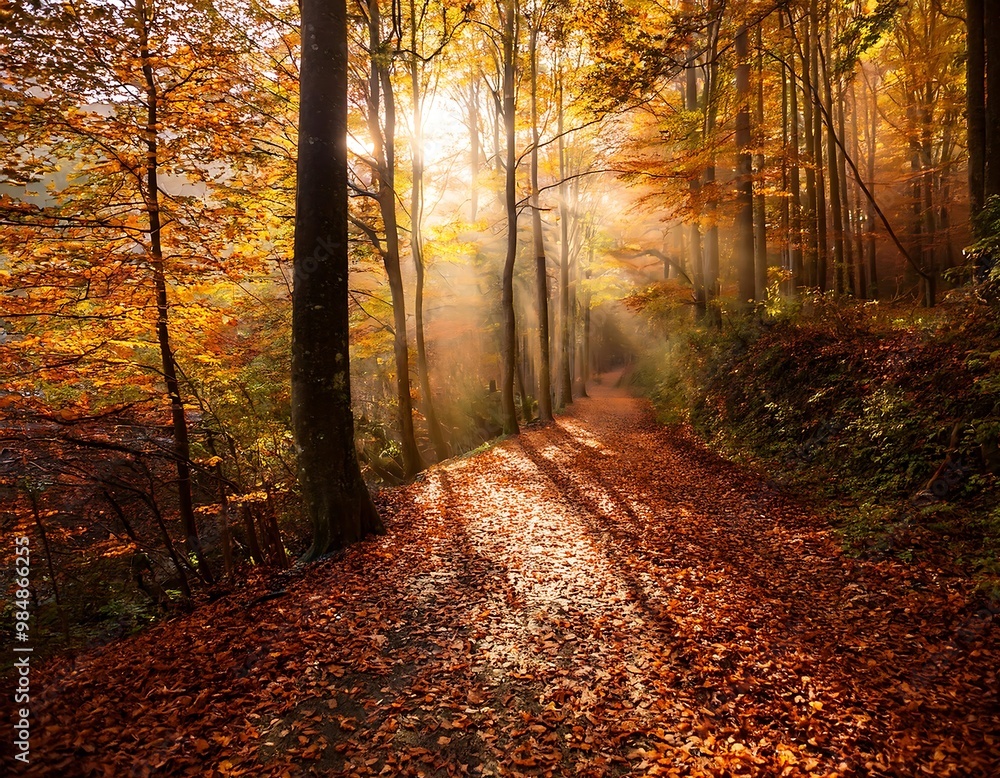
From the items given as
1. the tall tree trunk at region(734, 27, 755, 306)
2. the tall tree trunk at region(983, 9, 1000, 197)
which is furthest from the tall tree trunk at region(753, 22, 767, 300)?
the tall tree trunk at region(983, 9, 1000, 197)

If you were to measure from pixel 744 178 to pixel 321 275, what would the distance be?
1202cm

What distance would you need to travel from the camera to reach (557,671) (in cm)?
377

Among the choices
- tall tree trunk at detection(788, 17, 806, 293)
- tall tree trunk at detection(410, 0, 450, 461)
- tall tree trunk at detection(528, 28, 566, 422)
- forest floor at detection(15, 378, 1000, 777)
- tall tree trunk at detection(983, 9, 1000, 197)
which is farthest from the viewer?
tall tree trunk at detection(528, 28, 566, 422)

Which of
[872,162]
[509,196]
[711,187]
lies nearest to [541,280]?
[509,196]

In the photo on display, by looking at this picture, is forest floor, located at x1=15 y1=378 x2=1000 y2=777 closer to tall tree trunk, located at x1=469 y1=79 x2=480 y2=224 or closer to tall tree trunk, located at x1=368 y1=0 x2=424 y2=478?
tall tree trunk, located at x1=368 y1=0 x2=424 y2=478

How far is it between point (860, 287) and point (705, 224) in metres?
8.75

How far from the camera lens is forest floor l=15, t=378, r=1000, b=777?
2.96 metres

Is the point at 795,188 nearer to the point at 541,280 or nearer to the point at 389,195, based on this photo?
the point at 541,280

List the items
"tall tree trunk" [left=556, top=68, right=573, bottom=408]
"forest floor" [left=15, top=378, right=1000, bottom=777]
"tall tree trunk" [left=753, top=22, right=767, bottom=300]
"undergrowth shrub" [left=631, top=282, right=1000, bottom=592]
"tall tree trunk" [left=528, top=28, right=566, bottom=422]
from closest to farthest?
"forest floor" [left=15, top=378, right=1000, bottom=777] < "undergrowth shrub" [left=631, top=282, right=1000, bottom=592] < "tall tree trunk" [left=753, top=22, right=767, bottom=300] < "tall tree trunk" [left=528, top=28, right=566, bottom=422] < "tall tree trunk" [left=556, top=68, right=573, bottom=408]

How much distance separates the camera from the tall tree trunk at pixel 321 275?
5855mm

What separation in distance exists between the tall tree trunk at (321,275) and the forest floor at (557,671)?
98 centimetres

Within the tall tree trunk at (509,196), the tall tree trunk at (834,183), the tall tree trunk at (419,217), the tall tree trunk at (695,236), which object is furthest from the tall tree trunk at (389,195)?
the tall tree trunk at (834,183)

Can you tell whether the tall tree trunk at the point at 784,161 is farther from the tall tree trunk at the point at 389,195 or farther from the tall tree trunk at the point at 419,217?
the tall tree trunk at the point at 389,195

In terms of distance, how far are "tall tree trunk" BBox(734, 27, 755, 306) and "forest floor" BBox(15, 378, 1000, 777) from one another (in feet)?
32.0
